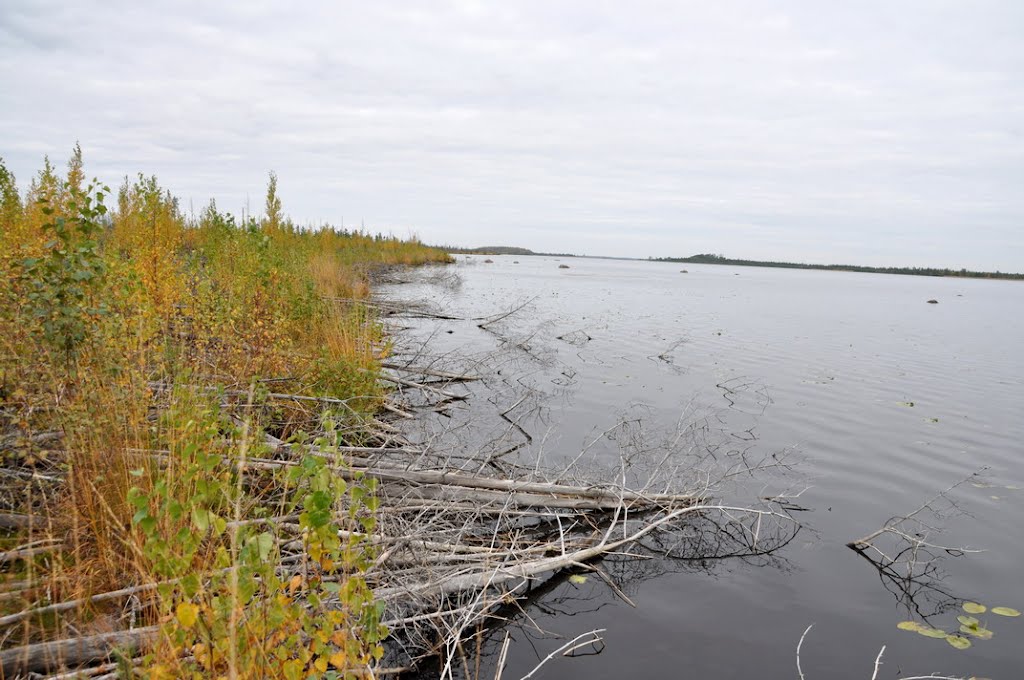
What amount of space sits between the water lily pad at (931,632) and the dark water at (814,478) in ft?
0.30

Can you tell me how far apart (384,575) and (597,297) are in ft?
107

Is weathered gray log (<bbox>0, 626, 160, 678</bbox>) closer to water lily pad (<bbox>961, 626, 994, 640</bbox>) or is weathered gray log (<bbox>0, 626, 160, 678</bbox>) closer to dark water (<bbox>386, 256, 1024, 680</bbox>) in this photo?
dark water (<bbox>386, 256, 1024, 680</bbox>)

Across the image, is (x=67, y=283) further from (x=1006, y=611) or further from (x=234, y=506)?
(x=1006, y=611)

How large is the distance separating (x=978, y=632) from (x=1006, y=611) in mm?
535

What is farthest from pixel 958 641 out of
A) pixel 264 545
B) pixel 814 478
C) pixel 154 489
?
pixel 154 489

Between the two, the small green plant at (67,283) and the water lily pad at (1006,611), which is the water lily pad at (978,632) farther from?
the small green plant at (67,283)

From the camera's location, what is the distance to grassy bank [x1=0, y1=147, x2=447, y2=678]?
2.48m

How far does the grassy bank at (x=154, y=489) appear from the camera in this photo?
2.48m


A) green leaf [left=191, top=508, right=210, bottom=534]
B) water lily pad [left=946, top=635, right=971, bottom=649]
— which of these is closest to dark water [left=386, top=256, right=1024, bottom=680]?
water lily pad [left=946, top=635, right=971, bottom=649]

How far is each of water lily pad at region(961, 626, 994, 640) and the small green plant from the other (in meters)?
7.17

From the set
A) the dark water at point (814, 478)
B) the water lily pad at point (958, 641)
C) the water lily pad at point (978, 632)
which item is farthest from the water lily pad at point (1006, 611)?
the water lily pad at point (958, 641)

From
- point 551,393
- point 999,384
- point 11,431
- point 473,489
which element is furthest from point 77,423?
point 999,384

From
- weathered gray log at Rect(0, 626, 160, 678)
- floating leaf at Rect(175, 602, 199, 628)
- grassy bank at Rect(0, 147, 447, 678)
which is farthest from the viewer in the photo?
weathered gray log at Rect(0, 626, 160, 678)

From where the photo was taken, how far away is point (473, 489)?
5770 millimetres
